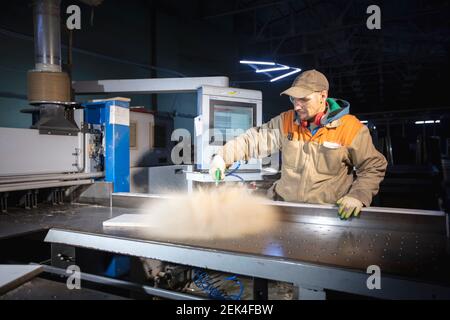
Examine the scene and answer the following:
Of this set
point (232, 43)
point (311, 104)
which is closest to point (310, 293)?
point (311, 104)

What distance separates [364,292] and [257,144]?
1433 mm

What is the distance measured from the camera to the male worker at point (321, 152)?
1.96 m

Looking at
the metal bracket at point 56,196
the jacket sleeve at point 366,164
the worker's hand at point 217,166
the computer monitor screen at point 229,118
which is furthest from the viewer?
the computer monitor screen at point 229,118

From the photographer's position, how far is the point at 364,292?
3.69 feet

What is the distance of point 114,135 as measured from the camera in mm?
2635

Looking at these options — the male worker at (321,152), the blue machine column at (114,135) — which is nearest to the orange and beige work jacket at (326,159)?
the male worker at (321,152)

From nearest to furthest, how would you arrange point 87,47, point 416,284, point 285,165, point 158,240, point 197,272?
point 416,284 < point 158,240 < point 285,165 < point 197,272 < point 87,47

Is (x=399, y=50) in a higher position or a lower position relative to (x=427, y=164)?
higher

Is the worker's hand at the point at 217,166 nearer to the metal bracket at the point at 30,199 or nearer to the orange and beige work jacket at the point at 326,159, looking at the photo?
the orange and beige work jacket at the point at 326,159

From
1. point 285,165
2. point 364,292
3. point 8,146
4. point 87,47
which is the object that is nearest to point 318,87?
point 285,165

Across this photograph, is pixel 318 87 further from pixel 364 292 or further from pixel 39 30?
pixel 39 30

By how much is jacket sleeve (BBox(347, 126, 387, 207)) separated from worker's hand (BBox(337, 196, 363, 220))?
0.14 metres

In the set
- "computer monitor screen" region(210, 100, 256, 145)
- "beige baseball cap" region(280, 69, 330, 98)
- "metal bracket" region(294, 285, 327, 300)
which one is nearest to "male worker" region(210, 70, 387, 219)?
"beige baseball cap" region(280, 69, 330, 98)

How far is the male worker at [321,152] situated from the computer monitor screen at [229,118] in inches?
50.3
